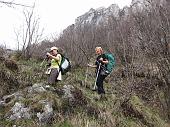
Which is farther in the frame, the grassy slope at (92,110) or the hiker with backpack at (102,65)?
the hiker with backpack at (102,65)

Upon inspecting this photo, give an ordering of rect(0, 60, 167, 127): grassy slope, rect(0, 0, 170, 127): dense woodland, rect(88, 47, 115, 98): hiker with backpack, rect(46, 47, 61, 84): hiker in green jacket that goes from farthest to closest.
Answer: rect(0, 0, 170, 127): dense woodland
rect(88, 47, 115, 98): hiker with backpack
rect(46, 47, 61, 84): hiker in green jacket
rect(0, 60, 167, 127): grassy slope

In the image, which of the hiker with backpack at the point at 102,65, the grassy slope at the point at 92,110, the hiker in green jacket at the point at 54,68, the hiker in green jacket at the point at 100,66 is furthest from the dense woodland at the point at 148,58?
the hiker in green jacket at the point at 54,68

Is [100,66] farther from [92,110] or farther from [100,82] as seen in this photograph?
[92,110]

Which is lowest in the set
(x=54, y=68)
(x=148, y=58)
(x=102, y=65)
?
(x=54, y=68)

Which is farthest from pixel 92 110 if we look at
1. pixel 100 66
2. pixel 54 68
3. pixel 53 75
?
pixel 100 66

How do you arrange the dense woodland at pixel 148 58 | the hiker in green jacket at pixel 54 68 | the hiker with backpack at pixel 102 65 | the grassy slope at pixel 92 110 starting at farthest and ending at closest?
the dense woodland at pixel 148 58 → the hiker with backpack at pixel 102 65 → the hiker in green jacket at pixel 54 68 → the grassy slope at pixel 92 110

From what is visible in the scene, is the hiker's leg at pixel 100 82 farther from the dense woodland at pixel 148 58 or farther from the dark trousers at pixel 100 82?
the dense woodland at pixel 148 58

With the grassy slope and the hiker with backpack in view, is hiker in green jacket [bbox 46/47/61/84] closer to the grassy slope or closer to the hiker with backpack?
the grassy slope

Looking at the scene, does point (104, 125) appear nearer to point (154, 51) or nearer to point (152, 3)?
point (154, 51)

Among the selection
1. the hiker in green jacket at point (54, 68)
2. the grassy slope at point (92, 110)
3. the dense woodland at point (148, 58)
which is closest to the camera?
the grassy slope at point (92, 110)

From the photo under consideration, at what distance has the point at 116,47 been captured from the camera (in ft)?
56.2

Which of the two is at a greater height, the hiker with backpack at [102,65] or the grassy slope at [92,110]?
the hiker with backpack at [102,65]

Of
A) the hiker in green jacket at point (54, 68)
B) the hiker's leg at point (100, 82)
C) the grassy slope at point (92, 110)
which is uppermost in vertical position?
the hiker in green jacket at point (54, 68)

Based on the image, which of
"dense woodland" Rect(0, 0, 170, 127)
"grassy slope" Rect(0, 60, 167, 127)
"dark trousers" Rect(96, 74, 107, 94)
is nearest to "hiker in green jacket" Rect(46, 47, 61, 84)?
"grassy slope" Rect(0, 60, 167, 127)
